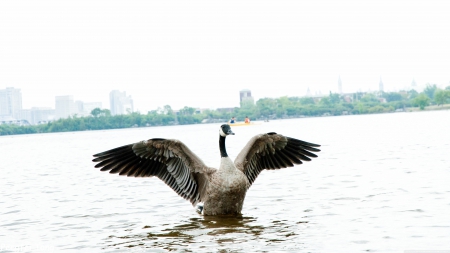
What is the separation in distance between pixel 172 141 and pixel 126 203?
14.0 ft

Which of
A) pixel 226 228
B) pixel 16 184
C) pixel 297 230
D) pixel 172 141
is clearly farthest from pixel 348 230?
pixel 16 184

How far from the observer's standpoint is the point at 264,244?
30.2 feet

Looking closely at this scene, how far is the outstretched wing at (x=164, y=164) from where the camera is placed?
37.4ft

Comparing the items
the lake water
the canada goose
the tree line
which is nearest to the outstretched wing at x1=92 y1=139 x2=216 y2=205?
the canada goose

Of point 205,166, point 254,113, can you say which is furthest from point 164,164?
point 254,113

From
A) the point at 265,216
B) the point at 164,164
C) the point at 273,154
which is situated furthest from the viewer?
the point at 273,154

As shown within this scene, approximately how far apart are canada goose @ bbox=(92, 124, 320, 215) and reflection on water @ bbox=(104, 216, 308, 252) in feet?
1.67

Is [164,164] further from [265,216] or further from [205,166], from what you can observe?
[265,216]

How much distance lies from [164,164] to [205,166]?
33.2 inches

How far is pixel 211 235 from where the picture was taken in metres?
10.2

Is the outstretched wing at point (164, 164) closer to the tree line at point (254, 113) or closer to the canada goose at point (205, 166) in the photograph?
the canada goose at point (205, 166)

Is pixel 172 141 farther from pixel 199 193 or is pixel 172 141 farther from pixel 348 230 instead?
pixel 348 230

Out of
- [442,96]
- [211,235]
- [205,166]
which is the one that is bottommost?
[211,235]

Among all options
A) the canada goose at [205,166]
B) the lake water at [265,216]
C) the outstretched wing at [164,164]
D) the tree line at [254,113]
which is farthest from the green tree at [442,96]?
the outstretched wing at [164,164]
